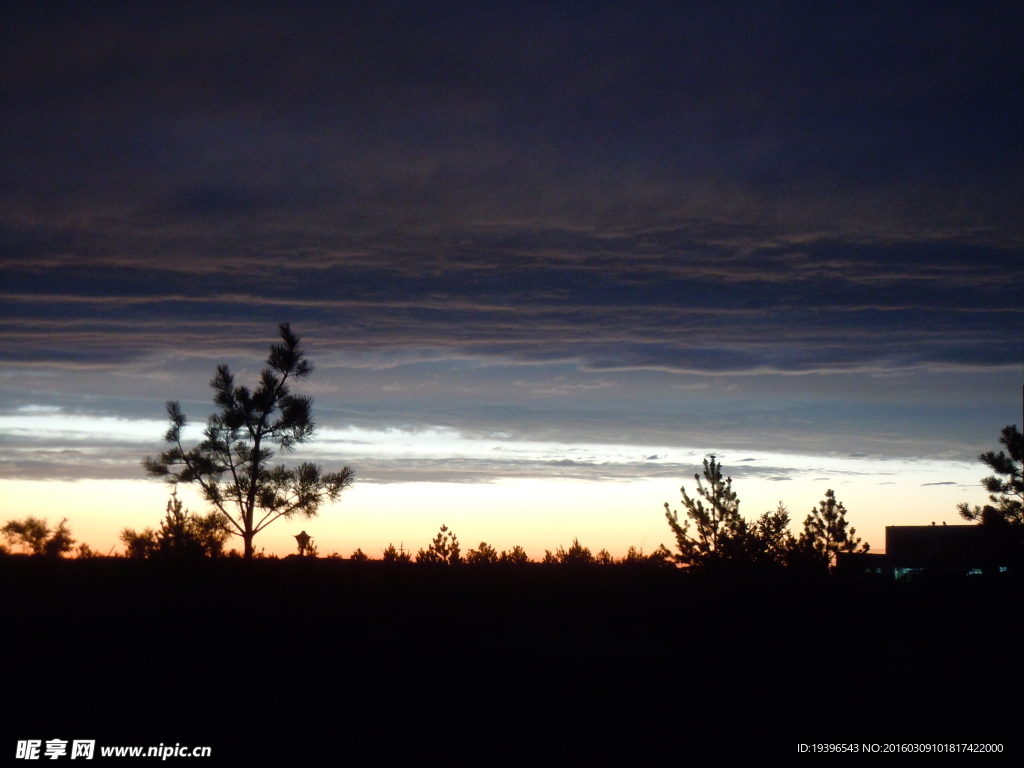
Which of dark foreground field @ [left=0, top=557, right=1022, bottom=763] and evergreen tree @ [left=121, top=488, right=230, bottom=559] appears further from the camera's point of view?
evergreen tree @ [left=121, top=488, right=230, bottom=559]

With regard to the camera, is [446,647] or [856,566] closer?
[446,647]

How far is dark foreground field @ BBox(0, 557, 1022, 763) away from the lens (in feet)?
28.1

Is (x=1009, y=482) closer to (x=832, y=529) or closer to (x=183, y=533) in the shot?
(x=832, y=529)

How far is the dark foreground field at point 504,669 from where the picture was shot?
857 centimetres

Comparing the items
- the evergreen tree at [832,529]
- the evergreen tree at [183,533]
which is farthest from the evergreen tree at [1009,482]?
the evergreen tree at [183,533]

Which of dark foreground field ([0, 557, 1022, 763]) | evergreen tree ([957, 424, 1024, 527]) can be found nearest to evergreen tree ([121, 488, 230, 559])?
dark foreground field ([0, 557, 1022, 763])

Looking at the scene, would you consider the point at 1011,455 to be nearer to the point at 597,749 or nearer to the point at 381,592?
the point at 381,592

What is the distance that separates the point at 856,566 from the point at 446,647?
24.7 feet

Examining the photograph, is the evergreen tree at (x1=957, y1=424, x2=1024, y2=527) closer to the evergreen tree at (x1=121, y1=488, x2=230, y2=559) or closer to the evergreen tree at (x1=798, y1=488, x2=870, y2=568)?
the evergreen tree at (x1=798, y1=488, x2=870, y2=568)

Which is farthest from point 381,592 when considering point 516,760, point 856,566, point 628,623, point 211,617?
point 856,566

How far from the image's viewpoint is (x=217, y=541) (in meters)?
21.1

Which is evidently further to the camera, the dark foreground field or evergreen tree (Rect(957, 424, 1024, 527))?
evergreen tree (Rect(957, 424, 1024, 527))

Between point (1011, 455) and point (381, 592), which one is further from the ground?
point (1011, 455)

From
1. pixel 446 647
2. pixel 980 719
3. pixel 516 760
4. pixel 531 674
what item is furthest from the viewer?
pixel 446 647
